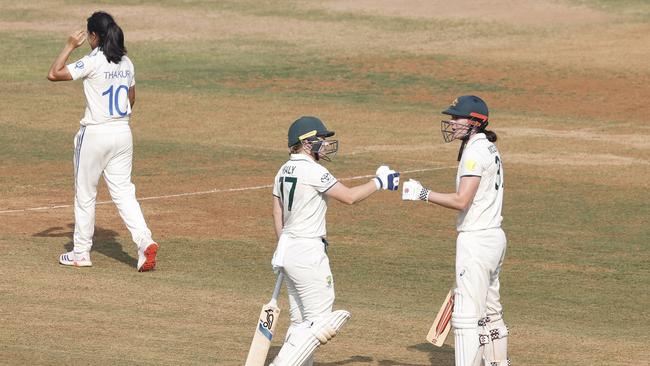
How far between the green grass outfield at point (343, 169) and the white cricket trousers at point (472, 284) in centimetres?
134

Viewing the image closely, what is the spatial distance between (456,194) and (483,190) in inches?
12.5

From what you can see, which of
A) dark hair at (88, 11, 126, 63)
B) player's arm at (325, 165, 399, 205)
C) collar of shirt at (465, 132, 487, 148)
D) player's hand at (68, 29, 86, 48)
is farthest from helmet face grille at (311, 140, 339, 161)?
player's hand at (68, 29, 86, 48)

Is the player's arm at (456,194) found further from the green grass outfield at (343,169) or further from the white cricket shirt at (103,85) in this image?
the white cricket shirt at (103,85)

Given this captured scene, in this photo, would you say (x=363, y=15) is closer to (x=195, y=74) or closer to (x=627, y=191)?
(x=195, y=74)

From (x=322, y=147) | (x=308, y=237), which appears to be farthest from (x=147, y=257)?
(x=322, y=147)

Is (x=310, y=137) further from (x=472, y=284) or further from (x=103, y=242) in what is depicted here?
(x=103, y=242)

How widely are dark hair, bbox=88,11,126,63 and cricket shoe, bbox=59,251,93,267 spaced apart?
2383 millimetres

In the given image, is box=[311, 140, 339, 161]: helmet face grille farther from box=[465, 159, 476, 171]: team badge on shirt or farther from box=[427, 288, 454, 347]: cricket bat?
box=[427, 288, 454, 347]: cricket bat

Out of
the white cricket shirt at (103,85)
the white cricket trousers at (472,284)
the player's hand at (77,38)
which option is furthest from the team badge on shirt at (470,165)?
the player's hand at (77,38)

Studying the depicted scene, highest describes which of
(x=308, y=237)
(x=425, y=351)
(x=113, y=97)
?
(x=113, y=97)

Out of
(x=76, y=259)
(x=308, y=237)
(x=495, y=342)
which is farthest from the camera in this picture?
(x=76, y=259)

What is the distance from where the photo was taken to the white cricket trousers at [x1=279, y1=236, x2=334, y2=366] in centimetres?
1045

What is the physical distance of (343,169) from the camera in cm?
2341

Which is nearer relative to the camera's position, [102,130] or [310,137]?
[310,137]
